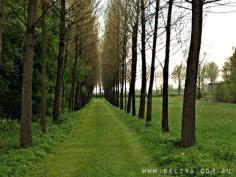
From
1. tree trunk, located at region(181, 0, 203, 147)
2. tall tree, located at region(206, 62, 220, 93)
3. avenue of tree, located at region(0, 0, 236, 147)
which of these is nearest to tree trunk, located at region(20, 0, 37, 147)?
avenue of tree, located at region(0, 0, 236, 147)

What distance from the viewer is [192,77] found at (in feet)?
42.6

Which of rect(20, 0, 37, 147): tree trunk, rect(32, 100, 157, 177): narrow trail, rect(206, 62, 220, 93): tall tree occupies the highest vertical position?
rect(206, 62, 220, 93): tall tree

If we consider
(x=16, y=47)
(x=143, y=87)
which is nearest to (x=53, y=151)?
(x=16, y=47)

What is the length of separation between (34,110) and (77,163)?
1789 centimetres

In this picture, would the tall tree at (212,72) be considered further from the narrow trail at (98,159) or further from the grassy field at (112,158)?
the grassy field at (112,158)

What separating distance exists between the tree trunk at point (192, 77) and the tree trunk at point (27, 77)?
17.4 ft

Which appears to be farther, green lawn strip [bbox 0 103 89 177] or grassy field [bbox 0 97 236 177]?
green lawn strip [bbox 0 103 89 177]

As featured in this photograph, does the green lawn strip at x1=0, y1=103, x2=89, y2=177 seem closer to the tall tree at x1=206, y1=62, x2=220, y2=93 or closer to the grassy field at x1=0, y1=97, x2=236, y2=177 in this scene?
the grassy field at x1=0, y1=97, x2=236, y2=177

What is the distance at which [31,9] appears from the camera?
45.0 ft

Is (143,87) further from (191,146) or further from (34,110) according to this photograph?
(191,146)

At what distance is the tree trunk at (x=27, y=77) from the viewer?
1349 centimetres

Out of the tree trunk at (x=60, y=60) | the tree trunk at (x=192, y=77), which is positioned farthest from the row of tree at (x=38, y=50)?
the tree trunk at (x=192, y=77)

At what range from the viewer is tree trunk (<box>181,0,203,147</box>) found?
42.3 feet

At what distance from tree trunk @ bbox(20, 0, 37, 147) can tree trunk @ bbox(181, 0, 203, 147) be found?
5309 mm
